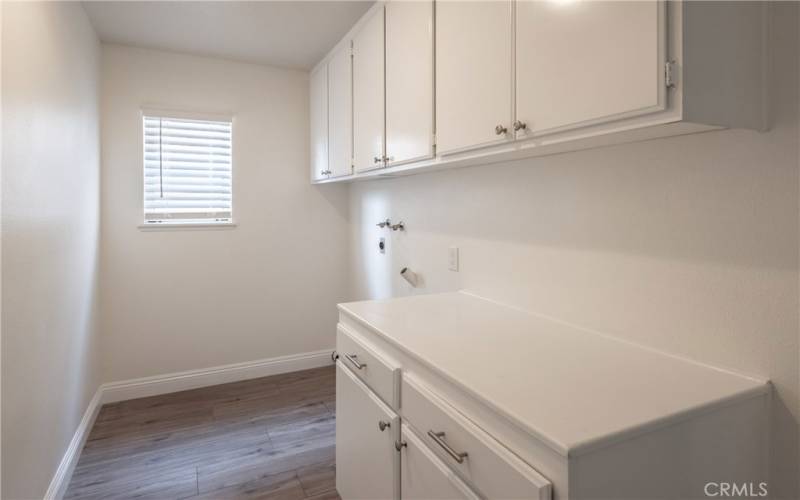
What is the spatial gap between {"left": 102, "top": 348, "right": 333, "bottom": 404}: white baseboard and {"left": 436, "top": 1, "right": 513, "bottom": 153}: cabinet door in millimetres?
2542

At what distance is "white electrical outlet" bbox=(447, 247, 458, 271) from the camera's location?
218cm

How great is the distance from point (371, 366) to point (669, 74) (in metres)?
1.20

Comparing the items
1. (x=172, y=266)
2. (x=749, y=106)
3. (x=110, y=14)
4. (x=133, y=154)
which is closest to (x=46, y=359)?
(x=172, y=266)

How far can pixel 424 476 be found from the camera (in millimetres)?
1245

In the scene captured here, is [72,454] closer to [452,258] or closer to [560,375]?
[452,258]

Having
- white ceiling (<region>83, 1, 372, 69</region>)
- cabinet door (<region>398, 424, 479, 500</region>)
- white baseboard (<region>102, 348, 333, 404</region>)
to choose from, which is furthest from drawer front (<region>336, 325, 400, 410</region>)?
white baseboard (<region>102, 348, 333, 404</region>)

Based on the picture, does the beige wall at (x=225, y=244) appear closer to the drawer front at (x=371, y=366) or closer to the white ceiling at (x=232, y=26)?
the white ceiling at (x=232, y=26)

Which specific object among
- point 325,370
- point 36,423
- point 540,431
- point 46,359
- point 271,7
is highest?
point 271,7

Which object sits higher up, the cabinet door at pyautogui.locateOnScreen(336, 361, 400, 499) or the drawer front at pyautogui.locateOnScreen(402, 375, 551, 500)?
the drawer front at pyautogui.locateOnScreen(402, 375, 551, 500)

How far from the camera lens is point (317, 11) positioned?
2484 mm

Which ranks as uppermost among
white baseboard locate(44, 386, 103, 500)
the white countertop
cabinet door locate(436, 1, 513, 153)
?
cabinet door locate(436, 1, 513, 153)

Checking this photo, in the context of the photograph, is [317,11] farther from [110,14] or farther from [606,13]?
[606,13]

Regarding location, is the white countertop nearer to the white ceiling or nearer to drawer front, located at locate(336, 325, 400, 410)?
drawer front, located at locate(336, 325, 400, 410)

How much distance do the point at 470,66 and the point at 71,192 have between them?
6.70 ft
